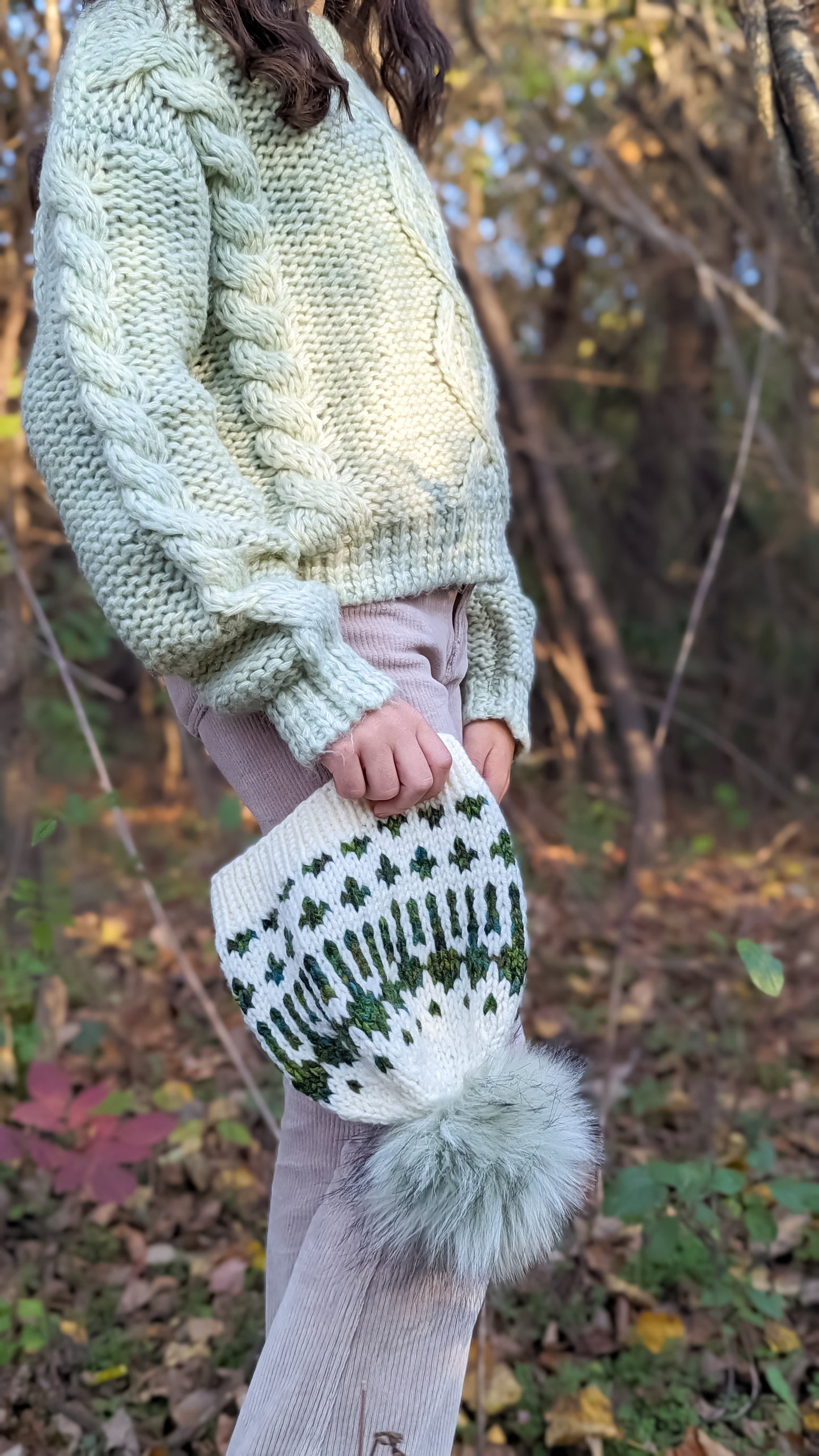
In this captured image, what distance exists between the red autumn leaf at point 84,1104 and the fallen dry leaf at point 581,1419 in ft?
2.77

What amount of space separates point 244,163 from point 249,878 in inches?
27.7

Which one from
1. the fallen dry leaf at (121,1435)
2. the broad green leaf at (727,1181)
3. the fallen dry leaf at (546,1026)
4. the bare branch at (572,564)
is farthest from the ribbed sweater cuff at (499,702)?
the bare branch at (572,564)

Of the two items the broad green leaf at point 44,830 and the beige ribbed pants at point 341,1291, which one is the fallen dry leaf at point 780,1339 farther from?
the broad green leaf at point 44,830

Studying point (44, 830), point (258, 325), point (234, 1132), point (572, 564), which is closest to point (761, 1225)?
point (234, 1132)

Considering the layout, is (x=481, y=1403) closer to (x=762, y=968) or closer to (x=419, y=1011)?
(x=762, y=968)

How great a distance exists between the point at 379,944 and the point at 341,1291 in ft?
1.12

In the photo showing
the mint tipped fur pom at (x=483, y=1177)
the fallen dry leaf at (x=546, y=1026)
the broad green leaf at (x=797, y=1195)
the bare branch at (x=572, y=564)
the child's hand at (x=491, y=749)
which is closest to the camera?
the mint tipped fur pom at (x=483, y=1177)

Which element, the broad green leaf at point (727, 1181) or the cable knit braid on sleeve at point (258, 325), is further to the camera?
the broad green leaf at point (727, 1181)

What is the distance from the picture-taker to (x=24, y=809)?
2.63 m

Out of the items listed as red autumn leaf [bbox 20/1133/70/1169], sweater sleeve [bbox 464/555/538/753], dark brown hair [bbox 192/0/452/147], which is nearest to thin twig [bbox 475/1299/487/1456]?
red autumn leaf [bbox 20/1133/70/1169]

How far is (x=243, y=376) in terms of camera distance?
3.51 feet

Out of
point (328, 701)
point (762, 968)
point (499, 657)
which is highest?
point (328, 701)

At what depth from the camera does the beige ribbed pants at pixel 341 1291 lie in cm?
101

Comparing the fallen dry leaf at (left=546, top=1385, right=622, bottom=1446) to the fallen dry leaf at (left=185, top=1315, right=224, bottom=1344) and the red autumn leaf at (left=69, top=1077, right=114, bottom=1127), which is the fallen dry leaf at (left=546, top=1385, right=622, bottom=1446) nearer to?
the fallen dry leaf at (left=185, top=1315, right=224, bottom=1344)
